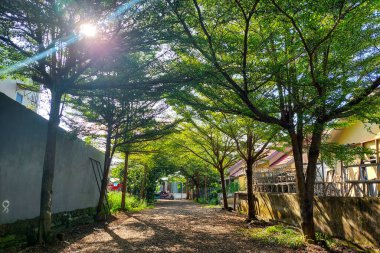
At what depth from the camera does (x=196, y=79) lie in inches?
345

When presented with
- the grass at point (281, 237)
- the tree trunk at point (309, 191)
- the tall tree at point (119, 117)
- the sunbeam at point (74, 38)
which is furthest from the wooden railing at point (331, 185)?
the sunbeam at point (74, 38)

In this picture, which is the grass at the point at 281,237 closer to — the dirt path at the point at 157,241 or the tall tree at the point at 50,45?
the dirt path at the point at 157,241

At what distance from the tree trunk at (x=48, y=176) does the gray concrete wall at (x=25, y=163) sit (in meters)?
0.49

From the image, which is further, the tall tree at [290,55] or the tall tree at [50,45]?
the tall tree at [50,45]

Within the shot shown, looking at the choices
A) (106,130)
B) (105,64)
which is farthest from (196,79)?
(106,130)

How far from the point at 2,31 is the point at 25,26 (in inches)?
19.3

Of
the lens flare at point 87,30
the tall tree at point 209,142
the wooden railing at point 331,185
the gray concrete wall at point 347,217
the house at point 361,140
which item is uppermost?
the lens flare at point 87,30

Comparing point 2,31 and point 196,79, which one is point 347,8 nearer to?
point 196,79

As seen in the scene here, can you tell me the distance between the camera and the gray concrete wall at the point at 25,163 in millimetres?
7792

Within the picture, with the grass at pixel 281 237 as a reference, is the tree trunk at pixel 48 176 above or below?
above

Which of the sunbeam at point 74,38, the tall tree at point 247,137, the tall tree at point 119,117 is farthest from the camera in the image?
the tall tree at point 247,137

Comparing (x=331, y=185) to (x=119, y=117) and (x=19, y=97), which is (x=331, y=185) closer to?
(x=119, y=117)

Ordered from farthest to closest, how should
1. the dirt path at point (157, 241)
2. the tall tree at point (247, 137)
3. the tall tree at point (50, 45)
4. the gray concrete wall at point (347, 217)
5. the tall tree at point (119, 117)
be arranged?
the tall tree at point (247, 137) < the tall tree at point (119, 117) < the dirt path at point (157, 241) < the gray concrete wall at point (347, 217) < the tall tree at point (50, 45)

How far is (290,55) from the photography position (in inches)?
321
